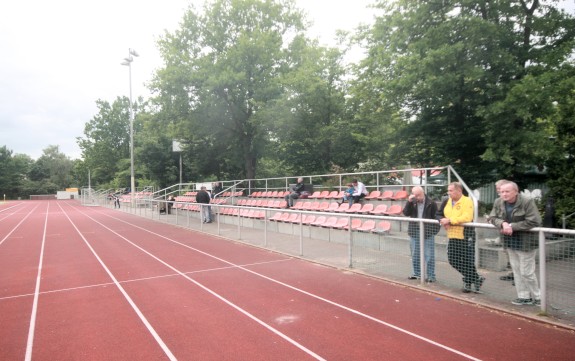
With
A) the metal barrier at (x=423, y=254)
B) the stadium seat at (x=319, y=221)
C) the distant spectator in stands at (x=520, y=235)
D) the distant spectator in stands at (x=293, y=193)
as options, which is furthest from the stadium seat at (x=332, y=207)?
the distant spectator in stands at (x=520, y=235)

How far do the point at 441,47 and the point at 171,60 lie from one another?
18.6 metres

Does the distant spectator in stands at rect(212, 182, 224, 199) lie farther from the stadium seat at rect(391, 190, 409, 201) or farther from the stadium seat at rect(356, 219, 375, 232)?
the stadium seat at rect(356, 219, 375, 232)

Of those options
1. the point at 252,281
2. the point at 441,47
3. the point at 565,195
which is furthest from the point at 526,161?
the point at 252,281

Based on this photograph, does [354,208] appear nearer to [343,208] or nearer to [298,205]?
[343,208]

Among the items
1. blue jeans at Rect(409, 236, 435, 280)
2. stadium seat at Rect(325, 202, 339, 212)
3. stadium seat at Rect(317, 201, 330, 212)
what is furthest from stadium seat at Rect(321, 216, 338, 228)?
blue jeans at Rect(409, 236, 435, 280)

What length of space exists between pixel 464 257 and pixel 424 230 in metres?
0.85

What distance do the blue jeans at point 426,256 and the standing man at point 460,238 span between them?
0.45 metres

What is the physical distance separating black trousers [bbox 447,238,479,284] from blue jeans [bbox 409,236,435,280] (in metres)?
0.46

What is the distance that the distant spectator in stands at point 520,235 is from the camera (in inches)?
204

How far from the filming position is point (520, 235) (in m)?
5.32

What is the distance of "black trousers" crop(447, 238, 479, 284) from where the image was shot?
605cm

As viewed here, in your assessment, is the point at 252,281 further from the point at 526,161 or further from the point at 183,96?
the point at 183,96

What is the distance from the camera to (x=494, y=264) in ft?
23.7

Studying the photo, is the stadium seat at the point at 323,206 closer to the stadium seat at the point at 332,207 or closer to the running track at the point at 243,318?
the stadium seat at the point at 332,207
